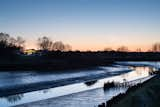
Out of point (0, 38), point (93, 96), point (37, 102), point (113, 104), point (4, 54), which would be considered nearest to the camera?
point (113, 104)

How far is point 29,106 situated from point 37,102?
183 cm

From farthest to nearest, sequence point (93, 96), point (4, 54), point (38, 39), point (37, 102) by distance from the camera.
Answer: point (38, 39) < point (4, 54) < point (93, 96) < point (37, 102)

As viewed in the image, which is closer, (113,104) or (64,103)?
(113,104)

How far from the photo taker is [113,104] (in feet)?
71.3

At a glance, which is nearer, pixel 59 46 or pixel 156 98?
pixel 156 98

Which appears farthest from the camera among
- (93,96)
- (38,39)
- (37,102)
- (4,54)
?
(38,39)

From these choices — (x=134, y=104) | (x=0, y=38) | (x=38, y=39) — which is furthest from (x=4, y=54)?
(x=134, y=104)

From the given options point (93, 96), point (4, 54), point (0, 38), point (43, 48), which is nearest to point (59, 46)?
point (43, 48)

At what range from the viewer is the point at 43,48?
175 metres

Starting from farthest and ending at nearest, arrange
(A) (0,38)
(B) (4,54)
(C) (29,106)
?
1. (A) (0,38)
2. (B) (4,54)
3. (C) (29,106)

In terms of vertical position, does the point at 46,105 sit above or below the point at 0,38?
below

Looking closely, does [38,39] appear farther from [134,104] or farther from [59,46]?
[134,104]

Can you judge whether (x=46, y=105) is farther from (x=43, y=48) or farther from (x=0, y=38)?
(x=43, y=48)

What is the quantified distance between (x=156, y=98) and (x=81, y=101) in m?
7.08
